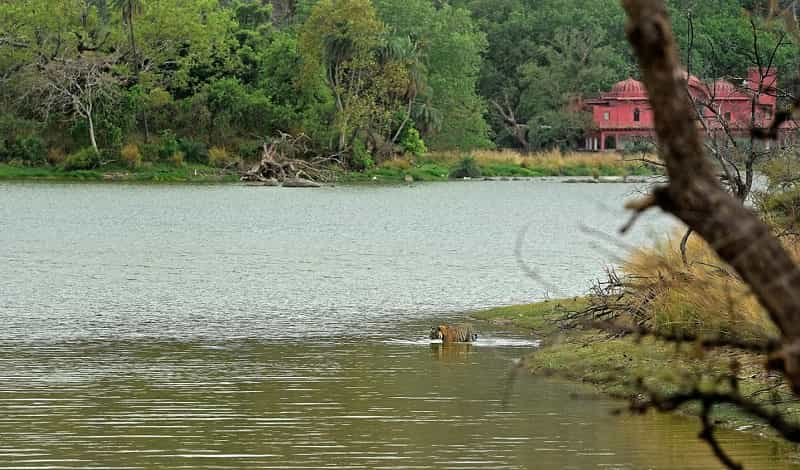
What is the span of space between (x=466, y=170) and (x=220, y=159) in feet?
55.8

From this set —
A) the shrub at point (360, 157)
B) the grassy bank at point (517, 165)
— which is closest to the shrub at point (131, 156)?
the shrub at point (360, 157)

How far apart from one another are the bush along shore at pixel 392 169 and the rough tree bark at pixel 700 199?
64.2 meters

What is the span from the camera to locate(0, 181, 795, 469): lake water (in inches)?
431

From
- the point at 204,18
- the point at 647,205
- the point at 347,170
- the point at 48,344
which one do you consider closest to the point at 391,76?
the point at 347,170

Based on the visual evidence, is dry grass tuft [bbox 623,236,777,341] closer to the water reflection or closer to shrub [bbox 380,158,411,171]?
the water reflection

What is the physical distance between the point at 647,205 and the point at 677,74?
400 mm

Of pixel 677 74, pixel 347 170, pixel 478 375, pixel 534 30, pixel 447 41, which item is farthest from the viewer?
pixel 534 30

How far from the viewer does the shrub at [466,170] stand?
89625 mm

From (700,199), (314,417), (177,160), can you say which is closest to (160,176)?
(177,160)

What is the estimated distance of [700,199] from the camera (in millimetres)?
3754

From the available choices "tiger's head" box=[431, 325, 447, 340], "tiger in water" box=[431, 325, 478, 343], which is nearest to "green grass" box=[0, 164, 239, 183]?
"tiger's head" box=[431, 325, 447, 340]

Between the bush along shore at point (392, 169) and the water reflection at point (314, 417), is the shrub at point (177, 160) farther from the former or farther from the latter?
the water reflection at point (314, 417)

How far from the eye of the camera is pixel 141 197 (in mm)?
61750

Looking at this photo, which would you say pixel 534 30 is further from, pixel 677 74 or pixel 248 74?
pixel 677 74
